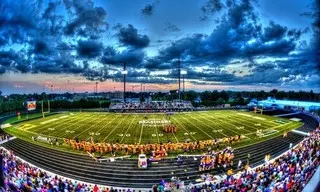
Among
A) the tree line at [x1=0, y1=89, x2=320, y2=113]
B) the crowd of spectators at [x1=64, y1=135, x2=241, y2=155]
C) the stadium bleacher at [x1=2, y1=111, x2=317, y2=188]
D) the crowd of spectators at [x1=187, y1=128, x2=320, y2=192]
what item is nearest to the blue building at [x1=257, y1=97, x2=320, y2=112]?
the tree line at [x1=0, y1=89, x2=320, y2=113]

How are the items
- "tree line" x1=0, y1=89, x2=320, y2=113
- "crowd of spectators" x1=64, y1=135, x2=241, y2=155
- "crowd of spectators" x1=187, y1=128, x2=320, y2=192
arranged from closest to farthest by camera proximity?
"crowd of spectators" x1=187, y1=128, x2=320, y2=192 < "crowd of spectators" x1=64, y1=135, x2=241, y2=155 < "tree line" x1=0, y1=89, x2=320, y2=113

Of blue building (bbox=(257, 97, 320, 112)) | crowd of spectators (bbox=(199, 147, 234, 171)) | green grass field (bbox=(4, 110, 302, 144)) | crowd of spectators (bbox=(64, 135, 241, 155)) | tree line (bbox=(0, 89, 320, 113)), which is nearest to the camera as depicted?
crowd of spectators (bbox=(199, 147, 234, 171))

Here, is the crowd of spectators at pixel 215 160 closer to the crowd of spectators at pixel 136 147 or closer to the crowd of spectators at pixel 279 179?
the crowd of spectators at pixel 279 179

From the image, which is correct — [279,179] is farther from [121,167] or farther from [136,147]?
[136,147]

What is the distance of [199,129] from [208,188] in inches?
638

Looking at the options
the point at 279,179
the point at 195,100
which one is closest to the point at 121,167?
the point at 279,179

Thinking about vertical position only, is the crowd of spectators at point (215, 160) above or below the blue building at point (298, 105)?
below

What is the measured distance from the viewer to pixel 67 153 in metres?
20.2

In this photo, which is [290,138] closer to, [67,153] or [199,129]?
[199,129]

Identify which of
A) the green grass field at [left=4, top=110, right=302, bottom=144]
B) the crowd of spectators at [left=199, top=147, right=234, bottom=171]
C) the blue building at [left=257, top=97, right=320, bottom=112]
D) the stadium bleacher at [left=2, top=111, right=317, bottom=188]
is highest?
the blue building at [left=257, top=97, right=320, bottom=112]

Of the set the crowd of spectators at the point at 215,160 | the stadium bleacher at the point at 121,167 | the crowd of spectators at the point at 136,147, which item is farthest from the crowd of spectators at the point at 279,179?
the crowd of spectators at the point at 136,147

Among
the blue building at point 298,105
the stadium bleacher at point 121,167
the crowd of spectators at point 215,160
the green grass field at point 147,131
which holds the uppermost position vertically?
the blue building at point 298,105

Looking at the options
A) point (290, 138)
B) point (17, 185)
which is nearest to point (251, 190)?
point (17, 185)

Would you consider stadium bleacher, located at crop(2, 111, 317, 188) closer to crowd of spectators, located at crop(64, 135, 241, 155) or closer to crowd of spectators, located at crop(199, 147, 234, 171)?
crowd of spectators, located at crop(199, 147, 234, 171)
